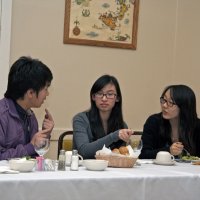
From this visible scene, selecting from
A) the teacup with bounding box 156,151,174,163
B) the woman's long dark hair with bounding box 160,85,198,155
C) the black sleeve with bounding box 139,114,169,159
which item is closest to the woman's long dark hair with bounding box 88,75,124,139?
the black sleeve with bounding box 139,114,169,159

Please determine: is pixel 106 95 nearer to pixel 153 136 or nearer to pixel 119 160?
pixel 153 136

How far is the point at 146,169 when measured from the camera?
83.8 inches

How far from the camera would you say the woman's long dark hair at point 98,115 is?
2.82m

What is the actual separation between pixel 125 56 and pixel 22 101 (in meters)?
1.67

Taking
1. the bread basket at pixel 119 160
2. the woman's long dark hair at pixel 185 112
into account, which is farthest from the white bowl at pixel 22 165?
the woman's long dark hair at pixel 185 112

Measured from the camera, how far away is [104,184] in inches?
70.1

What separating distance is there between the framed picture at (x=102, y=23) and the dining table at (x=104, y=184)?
190cm

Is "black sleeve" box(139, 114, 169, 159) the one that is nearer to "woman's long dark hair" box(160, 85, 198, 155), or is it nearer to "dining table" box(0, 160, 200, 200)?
"woman's long dark hair" box(160, 85, 198, 155)

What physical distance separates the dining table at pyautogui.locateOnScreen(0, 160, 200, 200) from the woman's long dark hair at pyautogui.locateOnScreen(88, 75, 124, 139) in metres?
0.71

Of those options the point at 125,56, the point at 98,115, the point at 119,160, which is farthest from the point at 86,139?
the point at 125,56

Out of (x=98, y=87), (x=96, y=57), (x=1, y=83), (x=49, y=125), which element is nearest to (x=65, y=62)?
(x=96, y=57)

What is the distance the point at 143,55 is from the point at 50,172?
7.97 feet

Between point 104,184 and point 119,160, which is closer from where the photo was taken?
point 104,184

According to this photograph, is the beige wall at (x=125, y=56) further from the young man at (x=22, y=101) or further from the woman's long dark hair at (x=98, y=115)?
the young man at (x=22, y=101)
